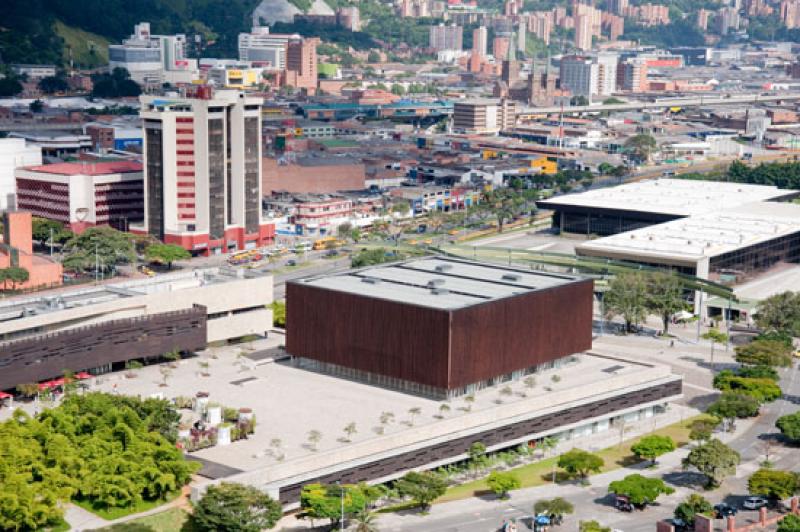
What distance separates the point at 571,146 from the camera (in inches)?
5738

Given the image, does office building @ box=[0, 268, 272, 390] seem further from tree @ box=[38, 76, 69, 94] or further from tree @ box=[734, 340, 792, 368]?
tree @ box=[38, 76, 69, 94]

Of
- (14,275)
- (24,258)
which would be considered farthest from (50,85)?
(14,275)

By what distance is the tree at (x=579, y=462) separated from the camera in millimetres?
44719

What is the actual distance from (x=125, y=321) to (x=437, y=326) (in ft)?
43.9

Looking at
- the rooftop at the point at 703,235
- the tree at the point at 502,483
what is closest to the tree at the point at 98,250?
the rooftop at the point at 703,235

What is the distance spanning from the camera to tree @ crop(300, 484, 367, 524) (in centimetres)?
3978

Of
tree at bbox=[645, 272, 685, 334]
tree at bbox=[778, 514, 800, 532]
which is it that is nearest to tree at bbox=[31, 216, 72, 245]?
tree at bbox=[645, 272, 685, 334]

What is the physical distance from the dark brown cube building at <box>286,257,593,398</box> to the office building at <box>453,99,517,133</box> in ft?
324

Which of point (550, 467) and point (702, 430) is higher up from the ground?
point (702, 430)

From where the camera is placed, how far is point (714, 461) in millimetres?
44188

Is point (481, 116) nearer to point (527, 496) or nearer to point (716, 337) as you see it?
point (716, 337)

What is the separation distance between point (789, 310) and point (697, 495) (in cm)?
2433

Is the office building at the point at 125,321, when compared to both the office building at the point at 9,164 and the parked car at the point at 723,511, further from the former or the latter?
the office building at the point at 9,164

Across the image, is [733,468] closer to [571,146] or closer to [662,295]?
[662,295]
